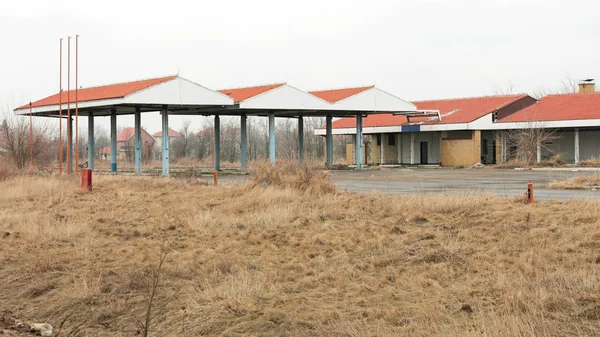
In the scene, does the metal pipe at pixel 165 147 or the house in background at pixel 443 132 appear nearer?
the metal pipe at pixel 165 147

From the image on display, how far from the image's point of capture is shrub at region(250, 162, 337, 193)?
840 inches

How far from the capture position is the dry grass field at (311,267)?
Result: 8.66m

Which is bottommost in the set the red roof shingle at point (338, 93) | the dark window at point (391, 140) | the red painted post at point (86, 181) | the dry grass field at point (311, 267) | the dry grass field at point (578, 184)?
the dry grass field at point (311, 267)

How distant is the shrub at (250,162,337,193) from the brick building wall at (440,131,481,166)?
3321cm

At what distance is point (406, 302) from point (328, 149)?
44.1 metres

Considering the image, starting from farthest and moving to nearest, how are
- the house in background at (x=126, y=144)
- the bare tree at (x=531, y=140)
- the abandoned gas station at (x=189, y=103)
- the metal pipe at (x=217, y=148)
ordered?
the house in background at (x=126, y=144) < the metal pipe at (x=217, y=148) < the bare tree at (x=531, y=140) < the abandoned gas station at (x=189, y=103)

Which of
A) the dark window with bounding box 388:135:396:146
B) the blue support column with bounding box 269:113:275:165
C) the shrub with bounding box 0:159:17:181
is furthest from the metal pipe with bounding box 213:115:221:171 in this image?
the shrub with bounding box 0:159:17:181

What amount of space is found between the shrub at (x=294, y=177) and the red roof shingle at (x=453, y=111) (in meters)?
33.7

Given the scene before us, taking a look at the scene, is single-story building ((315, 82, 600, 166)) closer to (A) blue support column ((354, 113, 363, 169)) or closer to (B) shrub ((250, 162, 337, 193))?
(A) blue support column ((354, 113, 363, 169))

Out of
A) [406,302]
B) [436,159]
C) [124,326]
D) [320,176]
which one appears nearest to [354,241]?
[406,302]

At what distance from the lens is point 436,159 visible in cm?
5775

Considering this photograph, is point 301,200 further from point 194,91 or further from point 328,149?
point 328,149

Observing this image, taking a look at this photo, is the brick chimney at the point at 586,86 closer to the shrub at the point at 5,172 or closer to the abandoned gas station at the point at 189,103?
the abandoned gas station at the point at 189,103

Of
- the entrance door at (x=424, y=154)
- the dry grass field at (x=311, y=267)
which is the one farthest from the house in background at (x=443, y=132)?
the dry grass field at (x=311, y=267)
